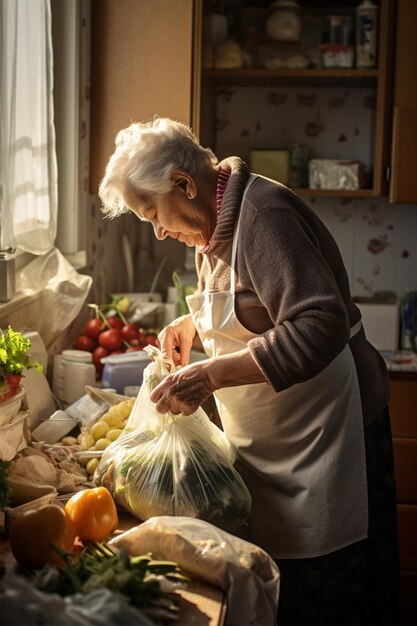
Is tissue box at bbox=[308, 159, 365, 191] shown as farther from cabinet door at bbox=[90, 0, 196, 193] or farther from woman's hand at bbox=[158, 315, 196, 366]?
woman's hand at bbox=[158, 315, 196, 366]

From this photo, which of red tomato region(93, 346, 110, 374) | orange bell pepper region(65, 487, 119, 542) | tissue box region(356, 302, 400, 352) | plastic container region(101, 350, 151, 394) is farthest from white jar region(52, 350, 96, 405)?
tissue box region(356, 302, 400, 352)

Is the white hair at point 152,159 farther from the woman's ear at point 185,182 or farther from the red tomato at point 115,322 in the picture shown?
the red tomato at point 115,322

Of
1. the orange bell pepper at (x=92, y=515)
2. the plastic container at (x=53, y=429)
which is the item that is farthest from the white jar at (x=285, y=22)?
the orange bell pepper at (x=92, y=515)

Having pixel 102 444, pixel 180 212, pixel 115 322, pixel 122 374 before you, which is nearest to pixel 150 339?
pixel 115 322

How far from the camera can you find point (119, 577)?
1.09 metres

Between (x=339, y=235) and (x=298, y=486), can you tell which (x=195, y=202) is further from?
(x=339, y=235)

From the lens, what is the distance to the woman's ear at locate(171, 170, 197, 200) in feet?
5.45

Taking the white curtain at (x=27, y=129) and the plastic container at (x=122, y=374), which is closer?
the white curtain at (x=27, y=129)

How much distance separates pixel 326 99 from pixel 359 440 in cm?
202

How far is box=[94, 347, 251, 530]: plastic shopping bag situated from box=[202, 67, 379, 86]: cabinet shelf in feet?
5.41

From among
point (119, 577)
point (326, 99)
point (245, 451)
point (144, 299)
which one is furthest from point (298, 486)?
point (326, 99)

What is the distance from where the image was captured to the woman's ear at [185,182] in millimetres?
1660

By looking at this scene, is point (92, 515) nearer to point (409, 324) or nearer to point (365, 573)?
point (365, 573)

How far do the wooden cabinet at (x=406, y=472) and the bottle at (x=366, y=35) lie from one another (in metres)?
1.09
